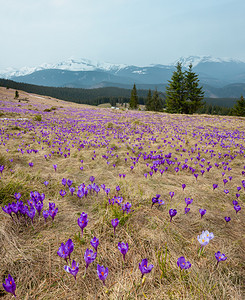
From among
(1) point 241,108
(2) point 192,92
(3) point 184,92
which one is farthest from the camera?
(1) point 241,108

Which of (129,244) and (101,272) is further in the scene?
(129,244)

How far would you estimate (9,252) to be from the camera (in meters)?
1.84

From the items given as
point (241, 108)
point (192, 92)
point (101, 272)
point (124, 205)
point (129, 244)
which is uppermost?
point (192, 92)

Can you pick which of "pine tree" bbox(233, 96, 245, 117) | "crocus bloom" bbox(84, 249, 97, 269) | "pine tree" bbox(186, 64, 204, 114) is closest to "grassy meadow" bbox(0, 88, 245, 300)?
"crocus bloom" bbox(84, 249, 97, 269)

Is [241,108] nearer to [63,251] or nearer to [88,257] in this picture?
[88,257]

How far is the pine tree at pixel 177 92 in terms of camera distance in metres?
37.5

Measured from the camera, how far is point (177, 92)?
38.8 meters

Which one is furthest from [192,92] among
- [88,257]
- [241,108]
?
[88,257]

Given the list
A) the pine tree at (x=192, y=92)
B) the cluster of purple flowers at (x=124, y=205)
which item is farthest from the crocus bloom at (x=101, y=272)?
the pine tree at (x=192, y=92)

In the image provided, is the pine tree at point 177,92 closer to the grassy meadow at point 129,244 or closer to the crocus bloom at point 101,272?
the grassy meadow at point 129,244

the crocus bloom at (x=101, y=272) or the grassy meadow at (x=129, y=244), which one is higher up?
the crocus bloom at (x=101, y=272)

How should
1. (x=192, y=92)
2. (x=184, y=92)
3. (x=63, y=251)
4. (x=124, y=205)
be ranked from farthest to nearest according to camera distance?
(x=184, y=92)
(x=192, y=92)
(x=124, y=205)
(x=63, y=251)

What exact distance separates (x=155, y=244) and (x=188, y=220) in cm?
92

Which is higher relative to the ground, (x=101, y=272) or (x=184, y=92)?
(x=184, y=92)
